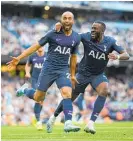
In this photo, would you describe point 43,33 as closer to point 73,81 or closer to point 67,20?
point 73,81

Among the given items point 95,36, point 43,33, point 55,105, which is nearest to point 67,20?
point 95,36

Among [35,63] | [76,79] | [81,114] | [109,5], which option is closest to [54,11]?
[109,5]

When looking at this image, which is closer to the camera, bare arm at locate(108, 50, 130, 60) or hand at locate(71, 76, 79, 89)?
bare arm at locate(108, 50, 130, 60)

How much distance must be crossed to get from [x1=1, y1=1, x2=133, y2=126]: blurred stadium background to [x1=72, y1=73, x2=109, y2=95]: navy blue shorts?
11124 millimetres

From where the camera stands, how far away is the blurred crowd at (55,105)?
28.0 meters

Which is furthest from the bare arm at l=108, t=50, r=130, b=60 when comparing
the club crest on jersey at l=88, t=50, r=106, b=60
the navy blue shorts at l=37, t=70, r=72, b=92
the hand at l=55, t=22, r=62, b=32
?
the hand at l=55, t=22, r=62, b=32

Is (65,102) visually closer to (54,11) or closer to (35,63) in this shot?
(35,63)

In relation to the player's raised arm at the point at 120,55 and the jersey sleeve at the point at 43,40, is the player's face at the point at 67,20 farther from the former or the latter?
the player's raised arm at the point at 120,55

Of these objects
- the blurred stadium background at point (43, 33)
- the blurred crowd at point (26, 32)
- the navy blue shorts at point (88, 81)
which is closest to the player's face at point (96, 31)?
the navy blue shorts at point (88, 81)

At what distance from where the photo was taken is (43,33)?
114 ft

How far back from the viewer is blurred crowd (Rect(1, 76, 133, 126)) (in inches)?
1102

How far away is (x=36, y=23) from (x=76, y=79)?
22.2 m

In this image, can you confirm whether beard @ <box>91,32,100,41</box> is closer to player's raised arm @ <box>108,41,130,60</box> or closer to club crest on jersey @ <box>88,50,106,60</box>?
club crest on jersey @ <box>88,50,106,60</box>

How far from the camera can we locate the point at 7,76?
113 feet
